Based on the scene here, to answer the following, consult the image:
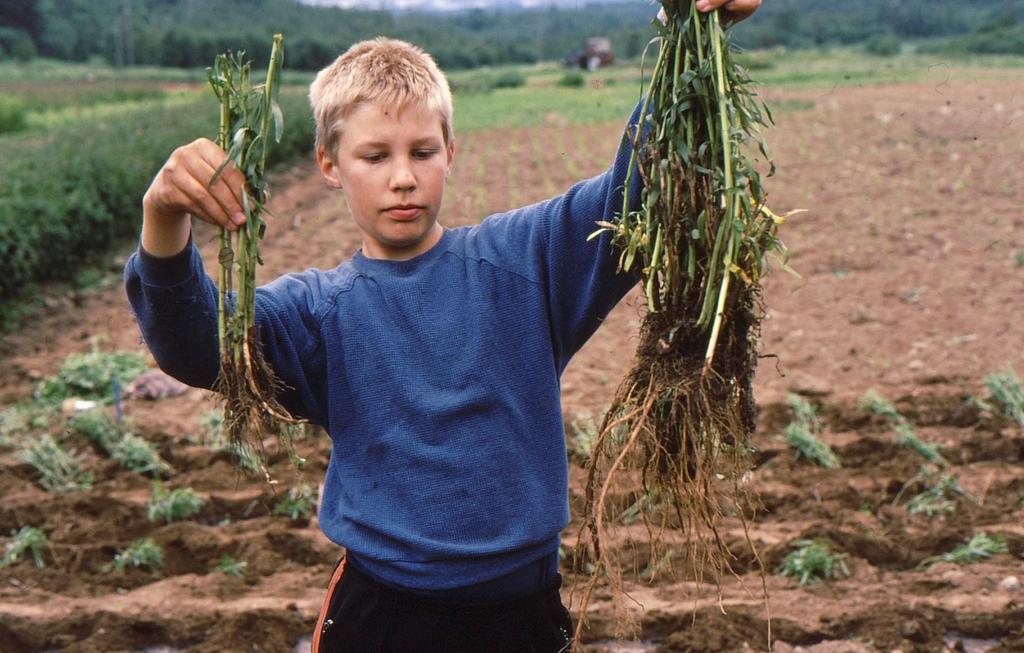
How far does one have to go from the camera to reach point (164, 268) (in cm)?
→ 197

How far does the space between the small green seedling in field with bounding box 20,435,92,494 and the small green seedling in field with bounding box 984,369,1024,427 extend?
15.4 ft

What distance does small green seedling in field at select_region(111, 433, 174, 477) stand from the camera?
5348 millimetres

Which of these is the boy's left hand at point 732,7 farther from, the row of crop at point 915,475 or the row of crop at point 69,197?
the row of crop at point 69,197

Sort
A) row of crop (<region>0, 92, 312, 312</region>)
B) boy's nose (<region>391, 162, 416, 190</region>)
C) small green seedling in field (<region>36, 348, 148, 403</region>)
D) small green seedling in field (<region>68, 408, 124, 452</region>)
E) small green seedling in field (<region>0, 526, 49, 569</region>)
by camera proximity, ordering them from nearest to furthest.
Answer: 1. boy's nose (<region>391, 162, 416, 190</region>)
2. small green seedling in field (<region>0, 526, 49, 569</region>)
3. small green seedling in field (<region>68, 408, 124, 452</region>)
4. small green seedling in field (<region>36, 348, 148, 403</region>)
5. row of crop (<region>0, 92, 312, 312</region>)

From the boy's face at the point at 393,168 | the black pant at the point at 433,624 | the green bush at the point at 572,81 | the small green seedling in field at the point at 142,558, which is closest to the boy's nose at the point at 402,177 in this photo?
the boy's face at the point at 393,168

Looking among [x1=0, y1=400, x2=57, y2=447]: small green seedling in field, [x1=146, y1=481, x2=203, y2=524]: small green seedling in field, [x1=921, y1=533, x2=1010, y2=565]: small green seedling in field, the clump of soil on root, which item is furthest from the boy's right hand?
[x1=0, y1=400, x2=57, y2=447]: small green seedling in field

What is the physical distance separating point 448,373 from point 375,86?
60 cm

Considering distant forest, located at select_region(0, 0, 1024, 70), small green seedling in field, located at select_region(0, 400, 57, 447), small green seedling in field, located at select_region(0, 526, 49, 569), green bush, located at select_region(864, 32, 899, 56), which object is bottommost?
small green seedling in field, located at select_region(0, 526, 49, 569)

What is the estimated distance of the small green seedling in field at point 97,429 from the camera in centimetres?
568

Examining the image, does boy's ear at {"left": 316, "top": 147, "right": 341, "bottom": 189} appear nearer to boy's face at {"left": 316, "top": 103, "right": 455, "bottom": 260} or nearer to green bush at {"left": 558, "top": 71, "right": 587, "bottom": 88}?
boy's face at {"left": 316, "top": 103, "right": 455, "bottom": 260}

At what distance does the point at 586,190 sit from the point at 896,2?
1598 inches

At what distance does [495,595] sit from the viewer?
2199 mm

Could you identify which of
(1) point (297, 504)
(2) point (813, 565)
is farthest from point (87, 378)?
(2) point (813, 565)

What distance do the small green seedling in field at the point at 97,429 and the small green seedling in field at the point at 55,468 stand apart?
0.61ft
